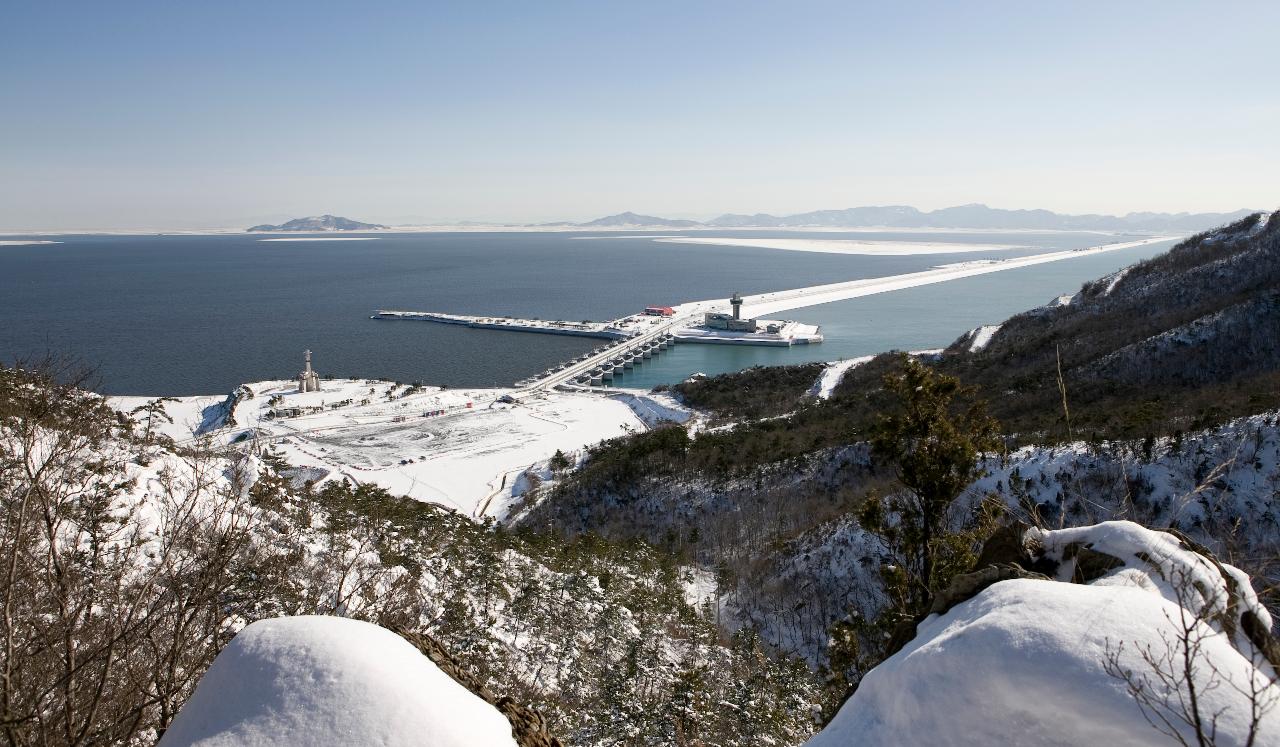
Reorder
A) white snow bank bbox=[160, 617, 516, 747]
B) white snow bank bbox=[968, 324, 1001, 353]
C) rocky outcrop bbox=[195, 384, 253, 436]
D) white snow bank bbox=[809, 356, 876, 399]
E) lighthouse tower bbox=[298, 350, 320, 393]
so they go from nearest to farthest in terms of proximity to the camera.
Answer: white snow bank bbox=[160, 617, 516, 747], rocky outcrop bbox=[195, 384, 253, 436], white snow bank bbox=[809, 356, 876, 399], white snow bank bbox=[968, 324, 1001, 353], lighthouse tower bbox=[298, 350, 320, 393]

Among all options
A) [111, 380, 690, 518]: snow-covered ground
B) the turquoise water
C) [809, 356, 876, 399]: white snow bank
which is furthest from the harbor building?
[111, 380, 690, 518]: snow-covered ground

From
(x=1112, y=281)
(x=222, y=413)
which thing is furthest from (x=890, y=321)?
(x=222, y=413)

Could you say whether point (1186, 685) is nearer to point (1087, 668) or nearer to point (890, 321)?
point (1087, 668)

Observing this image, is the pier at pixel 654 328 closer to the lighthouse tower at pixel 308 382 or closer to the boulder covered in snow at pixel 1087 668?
the lighthouse tower at pixel 308 382

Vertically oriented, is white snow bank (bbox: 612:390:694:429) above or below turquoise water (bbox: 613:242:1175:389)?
below

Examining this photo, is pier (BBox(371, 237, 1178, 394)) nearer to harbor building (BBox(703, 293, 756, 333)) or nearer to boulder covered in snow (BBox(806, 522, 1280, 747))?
harbor building (BBox(703, 293, 756, 333))

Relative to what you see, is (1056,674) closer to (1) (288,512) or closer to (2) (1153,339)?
(1) (288,512)

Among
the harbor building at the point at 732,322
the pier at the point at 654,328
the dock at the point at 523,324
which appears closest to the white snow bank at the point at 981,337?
the pier at the point at 654,328
